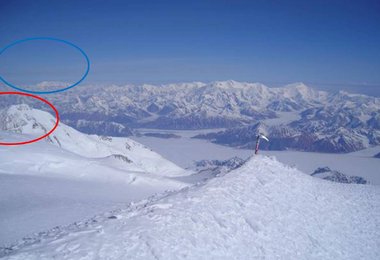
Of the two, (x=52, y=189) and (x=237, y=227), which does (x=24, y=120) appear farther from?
(x=237, y=227)

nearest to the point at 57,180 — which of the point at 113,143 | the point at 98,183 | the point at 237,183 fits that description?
the point at 98,183

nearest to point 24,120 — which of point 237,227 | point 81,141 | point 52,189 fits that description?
point 81,141

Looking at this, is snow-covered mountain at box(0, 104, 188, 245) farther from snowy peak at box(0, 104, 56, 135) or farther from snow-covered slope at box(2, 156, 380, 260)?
snowy peak at box(0, 104, 56, 135)

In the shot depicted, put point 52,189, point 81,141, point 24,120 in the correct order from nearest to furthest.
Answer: point 52,189 < point 81,141 < point 24,120

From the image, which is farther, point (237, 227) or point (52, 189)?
point (52, 189)

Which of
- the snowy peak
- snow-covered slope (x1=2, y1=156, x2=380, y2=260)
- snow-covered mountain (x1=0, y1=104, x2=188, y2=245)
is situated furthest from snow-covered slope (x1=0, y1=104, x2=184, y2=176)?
snow-covered slope (x1=2, y1=156, x2=380, y2=260)

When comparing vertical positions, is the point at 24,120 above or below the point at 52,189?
below
